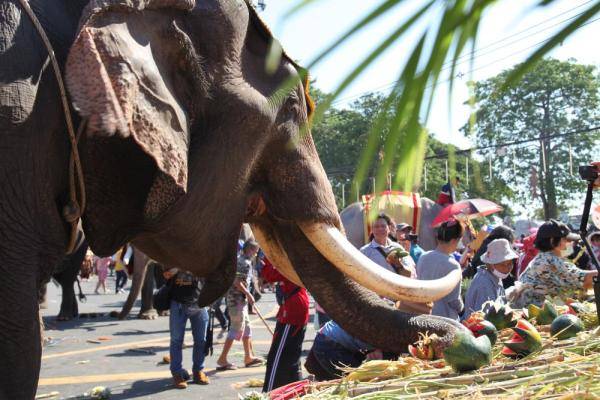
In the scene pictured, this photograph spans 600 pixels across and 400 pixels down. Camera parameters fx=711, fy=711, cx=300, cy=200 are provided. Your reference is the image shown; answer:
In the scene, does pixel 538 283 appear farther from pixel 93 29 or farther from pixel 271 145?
pixel 93 29

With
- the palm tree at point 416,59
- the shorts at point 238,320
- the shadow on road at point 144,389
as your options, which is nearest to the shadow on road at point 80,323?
the shorts at point 238,320

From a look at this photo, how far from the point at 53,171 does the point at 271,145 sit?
1.07m

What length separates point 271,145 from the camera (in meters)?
3.19

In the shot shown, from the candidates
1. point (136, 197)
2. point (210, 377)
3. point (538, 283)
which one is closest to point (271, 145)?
point (136, 197)

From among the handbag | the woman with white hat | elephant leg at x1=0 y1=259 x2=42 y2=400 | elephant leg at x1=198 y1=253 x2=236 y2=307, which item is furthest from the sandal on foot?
elephant leg at x1=0 y1=259 x2=42 y2=400

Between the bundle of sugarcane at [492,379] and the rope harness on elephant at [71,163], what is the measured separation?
100 centimetres

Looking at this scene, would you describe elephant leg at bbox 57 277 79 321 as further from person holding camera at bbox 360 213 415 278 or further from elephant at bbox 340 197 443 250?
person holding camera at bbox 360 213 415 278

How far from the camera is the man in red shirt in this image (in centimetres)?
535

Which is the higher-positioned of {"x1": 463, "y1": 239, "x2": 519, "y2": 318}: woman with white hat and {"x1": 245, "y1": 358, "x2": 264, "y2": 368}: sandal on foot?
{"x1": 463, "y1": 239, "x2": 519, "y2": 318}: woman with white hat

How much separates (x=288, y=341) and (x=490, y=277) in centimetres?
180

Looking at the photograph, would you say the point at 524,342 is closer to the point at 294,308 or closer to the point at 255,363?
the point at 294,308

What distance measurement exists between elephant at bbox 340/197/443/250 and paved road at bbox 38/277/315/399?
1.88 metres

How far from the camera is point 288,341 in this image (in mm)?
5465

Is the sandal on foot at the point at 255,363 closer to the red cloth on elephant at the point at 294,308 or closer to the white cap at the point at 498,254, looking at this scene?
the red cloth on elephant at the point at 294,308
